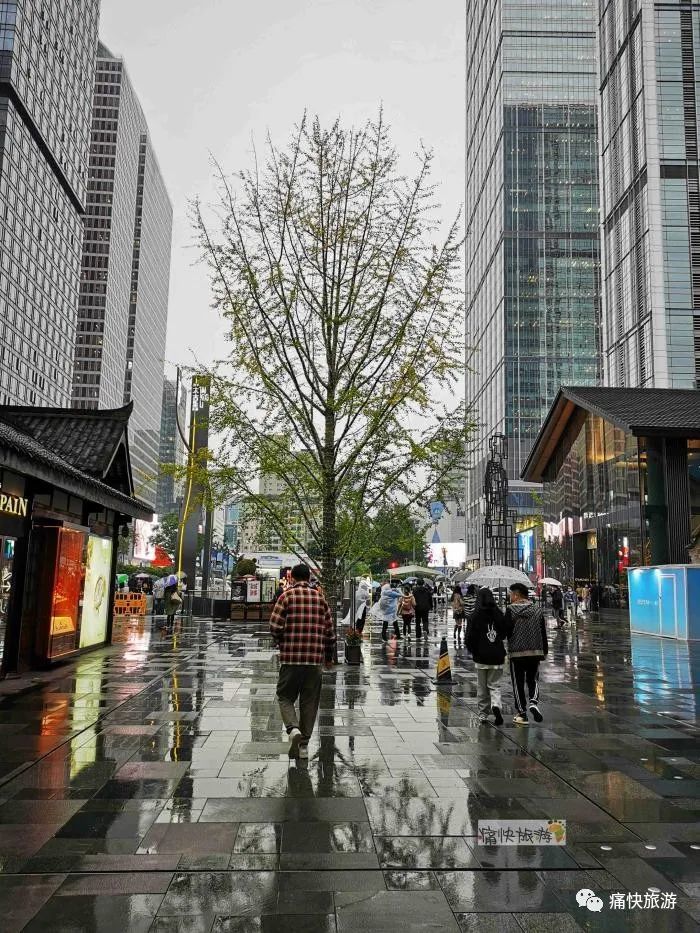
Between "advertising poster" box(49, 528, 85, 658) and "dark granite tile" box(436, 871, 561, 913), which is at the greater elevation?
"advertising poster" box(49, 528, 85, 658)

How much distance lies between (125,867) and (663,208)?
275ft

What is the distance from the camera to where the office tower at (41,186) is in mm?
90938

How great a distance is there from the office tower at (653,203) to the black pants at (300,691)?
70.4 m

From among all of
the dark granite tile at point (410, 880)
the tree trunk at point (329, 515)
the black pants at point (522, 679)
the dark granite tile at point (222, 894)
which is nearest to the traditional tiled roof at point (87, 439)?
the tree trunk at point (329, 515)

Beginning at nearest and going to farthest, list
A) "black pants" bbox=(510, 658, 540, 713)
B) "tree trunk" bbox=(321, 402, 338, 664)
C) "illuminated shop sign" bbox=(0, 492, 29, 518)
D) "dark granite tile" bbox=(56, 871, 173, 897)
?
"dark granite tile" bbox=(56, 871, 173, 897) → "black pants" bbox=(510, 658, 540, 713) → "illuminated shop sign" bbox=(0, 492, 29, 518) → "tree trunk" bbox=(321, 402, 338, 664)

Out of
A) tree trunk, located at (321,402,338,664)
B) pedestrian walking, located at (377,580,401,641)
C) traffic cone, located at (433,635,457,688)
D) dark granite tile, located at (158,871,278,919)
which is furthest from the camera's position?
pedestrian walking, located at (377,580,401,641)

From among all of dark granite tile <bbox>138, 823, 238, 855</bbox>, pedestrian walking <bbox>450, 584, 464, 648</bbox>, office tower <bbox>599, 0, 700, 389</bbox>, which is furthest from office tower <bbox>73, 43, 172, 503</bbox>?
dark granite tile <bbox>138, 823, 238, 855</bbox>

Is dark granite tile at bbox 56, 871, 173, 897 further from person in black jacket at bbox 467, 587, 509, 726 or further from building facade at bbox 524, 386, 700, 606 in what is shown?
building facade at bbox 524, 386, 700, 606

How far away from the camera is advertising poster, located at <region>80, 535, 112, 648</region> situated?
53.1 feet

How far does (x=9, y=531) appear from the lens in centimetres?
1159

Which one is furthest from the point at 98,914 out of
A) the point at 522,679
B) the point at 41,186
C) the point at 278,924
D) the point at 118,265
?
the point at 118,265

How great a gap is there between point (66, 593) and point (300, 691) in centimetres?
877

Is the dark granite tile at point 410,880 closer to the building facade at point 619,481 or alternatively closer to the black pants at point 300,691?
the black pants at point 300,691

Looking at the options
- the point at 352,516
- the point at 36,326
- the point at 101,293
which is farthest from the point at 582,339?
the point at 352,516
